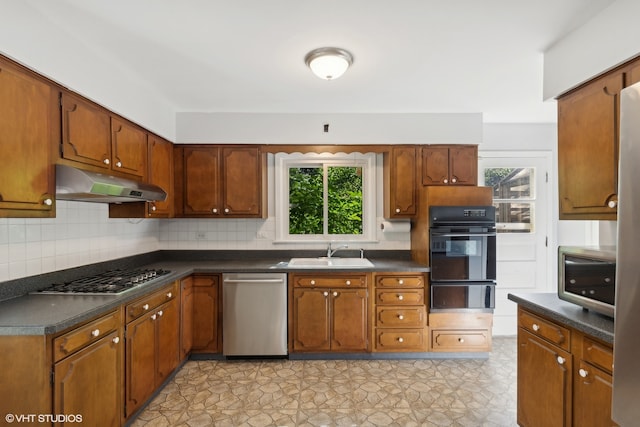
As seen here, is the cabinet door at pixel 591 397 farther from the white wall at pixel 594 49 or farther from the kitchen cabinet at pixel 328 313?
the kitchen cabinet at pixel 328 313

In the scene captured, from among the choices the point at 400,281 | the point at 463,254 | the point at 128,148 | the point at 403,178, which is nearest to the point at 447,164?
the point at 403,178

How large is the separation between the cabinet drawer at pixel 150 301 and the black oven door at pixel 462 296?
2.31 meters

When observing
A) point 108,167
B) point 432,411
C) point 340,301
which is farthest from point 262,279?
point 432,411

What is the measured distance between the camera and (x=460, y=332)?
3037mm

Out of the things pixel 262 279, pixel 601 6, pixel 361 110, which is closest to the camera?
pixel 601 6

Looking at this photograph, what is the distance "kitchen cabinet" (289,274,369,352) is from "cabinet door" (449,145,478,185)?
143 cm

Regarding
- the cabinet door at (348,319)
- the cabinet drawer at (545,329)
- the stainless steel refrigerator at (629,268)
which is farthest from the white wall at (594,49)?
the cabinet door at (348,319)

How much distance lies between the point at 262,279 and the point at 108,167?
5.05ft

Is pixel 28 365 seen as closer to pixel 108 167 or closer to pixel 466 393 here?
pixel 108 167

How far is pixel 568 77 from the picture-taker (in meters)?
1.82

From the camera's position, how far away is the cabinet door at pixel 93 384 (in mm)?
1478

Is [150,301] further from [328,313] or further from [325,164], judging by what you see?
[325,164]

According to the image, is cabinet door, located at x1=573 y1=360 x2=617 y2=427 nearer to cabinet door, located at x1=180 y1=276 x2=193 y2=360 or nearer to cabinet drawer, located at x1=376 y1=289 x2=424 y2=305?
cabinet drawer, located at x1=376 y1=289 x2=424 y2=305

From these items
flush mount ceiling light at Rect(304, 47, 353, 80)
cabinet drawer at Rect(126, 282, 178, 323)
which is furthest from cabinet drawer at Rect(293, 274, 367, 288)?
flush mount ceiling light at Rect(304, 47, 353, 80)
